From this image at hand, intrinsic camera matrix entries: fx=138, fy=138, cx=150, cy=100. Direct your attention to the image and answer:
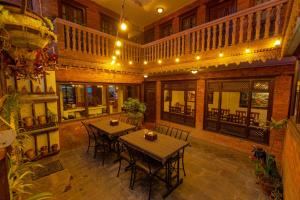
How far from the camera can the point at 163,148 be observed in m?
2.72

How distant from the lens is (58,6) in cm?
506

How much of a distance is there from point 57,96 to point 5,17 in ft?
11.5

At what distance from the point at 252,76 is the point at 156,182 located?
13.2 feet

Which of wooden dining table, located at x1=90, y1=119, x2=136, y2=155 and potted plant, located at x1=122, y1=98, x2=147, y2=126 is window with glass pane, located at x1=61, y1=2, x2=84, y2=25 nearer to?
potted plant, located at x1=122, y1=98, x2=147, y2=126

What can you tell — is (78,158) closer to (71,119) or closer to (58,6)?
(71,119)

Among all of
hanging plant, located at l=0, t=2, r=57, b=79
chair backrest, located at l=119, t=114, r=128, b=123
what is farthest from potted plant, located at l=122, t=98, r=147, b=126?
hanging plant, located at l=0, t=2, r=57, b=79

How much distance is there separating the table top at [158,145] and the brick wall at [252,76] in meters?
2.64

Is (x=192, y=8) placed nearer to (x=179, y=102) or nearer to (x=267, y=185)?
(x=179, y=102)

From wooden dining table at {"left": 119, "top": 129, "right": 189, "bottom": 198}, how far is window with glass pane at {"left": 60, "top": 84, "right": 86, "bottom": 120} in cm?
288

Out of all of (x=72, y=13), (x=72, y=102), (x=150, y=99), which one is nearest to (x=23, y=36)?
(x=72, y=102)

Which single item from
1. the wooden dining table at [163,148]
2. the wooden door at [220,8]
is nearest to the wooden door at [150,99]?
the wooden door at [220,8]

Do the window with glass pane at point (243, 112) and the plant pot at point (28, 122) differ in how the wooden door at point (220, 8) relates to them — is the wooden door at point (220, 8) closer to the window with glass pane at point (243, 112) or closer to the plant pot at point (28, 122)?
the window with glass pane at point (243, 112)

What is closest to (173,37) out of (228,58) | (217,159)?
(228,58)

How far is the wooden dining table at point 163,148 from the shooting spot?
2.53 meters
